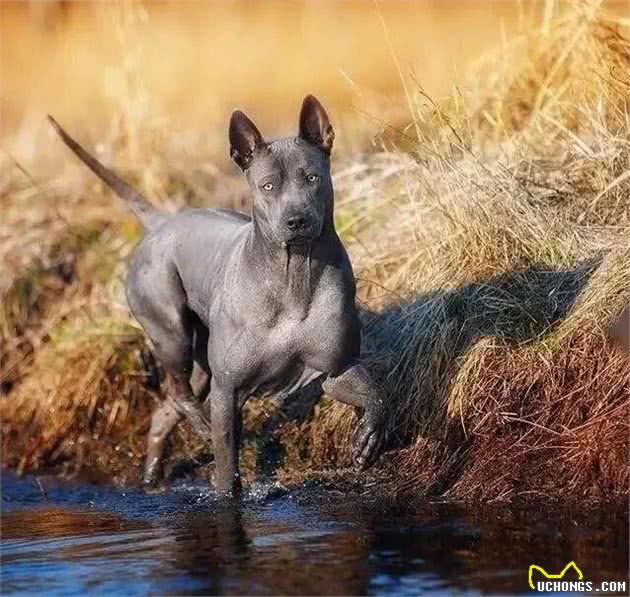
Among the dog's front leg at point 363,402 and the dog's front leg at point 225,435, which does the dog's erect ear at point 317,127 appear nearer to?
the dog's front leg at point 363,402

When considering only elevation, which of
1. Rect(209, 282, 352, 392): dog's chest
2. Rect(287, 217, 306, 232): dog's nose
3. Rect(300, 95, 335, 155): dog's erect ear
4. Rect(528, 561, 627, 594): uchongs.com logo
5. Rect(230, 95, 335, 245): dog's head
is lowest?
Rect(528, 561, 627, 594): uchongs.com logo

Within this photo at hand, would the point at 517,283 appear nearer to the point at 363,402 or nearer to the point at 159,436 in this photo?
the point at 363,402

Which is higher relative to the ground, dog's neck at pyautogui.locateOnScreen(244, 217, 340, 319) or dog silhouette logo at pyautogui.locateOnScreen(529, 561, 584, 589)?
dog's neck at pyautogui.locateOnScreen(244, 217, 340, 319)

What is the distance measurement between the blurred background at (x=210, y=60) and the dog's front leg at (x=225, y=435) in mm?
4077

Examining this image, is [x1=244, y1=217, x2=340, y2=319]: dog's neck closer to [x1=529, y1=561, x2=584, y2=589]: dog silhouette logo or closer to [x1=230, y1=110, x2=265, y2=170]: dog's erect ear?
[x1=230, y1=110, x2=265, y2=170]: dog's erect ear

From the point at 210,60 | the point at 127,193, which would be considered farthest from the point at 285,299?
the point at 210,60

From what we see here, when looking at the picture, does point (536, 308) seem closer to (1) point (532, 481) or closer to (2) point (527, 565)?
(1) point (532, 481)

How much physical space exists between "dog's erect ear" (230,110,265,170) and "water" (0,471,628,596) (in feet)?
5.13

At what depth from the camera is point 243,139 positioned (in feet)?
21.8

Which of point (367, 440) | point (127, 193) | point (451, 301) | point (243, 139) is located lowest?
point (367, 440)

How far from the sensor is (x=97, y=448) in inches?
351

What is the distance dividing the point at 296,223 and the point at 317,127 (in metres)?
0.58

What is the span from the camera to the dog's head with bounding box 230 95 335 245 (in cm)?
631

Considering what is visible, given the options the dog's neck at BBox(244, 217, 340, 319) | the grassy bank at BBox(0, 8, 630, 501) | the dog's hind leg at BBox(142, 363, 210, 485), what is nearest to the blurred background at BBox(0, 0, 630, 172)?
the grassy bank at BBox(0, 8, 630, 501)
